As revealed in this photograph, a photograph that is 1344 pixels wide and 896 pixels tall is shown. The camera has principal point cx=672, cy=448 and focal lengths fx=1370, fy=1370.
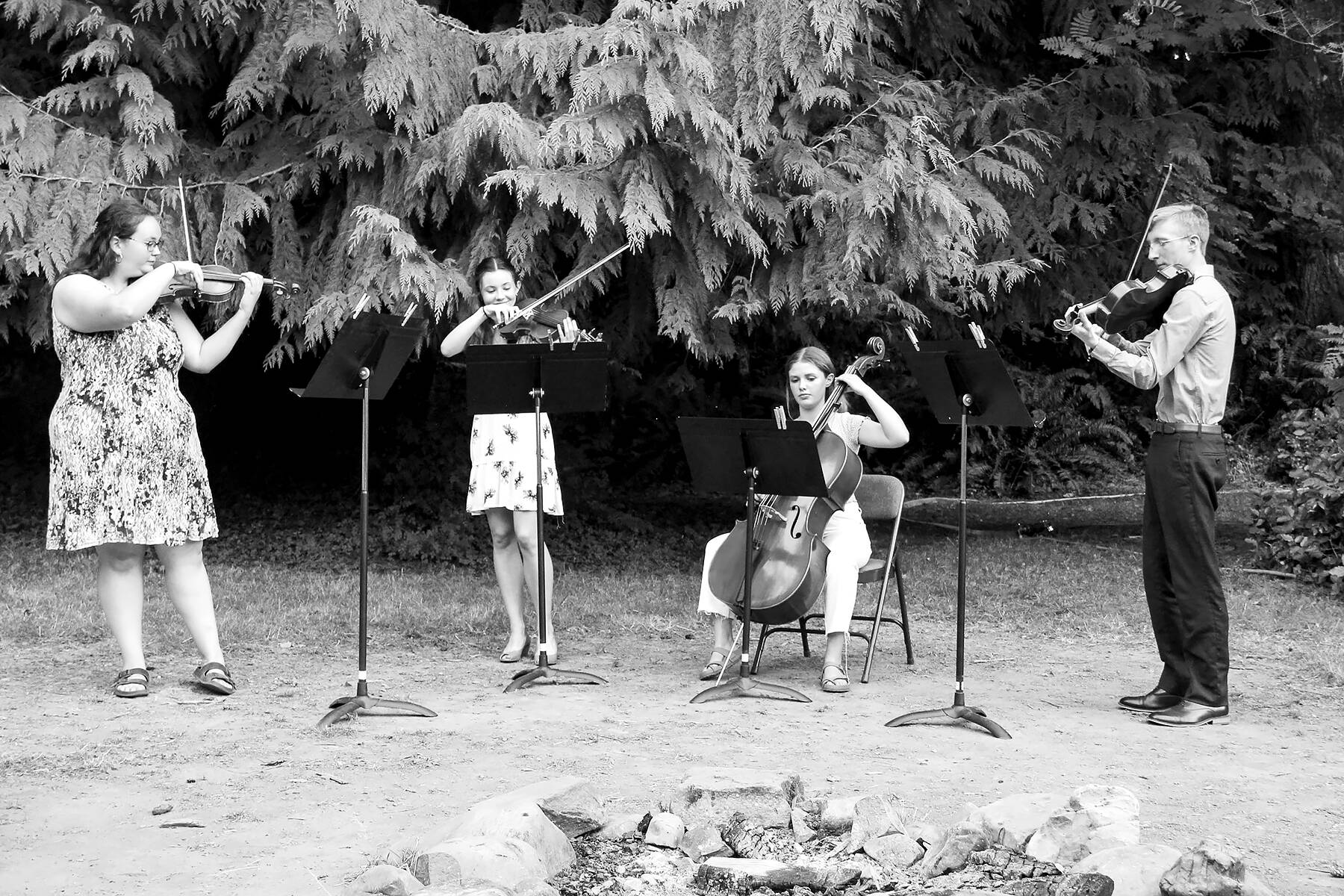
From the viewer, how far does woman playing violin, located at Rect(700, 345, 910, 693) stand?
5.75 metres

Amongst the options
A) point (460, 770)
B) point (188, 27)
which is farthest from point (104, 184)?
point (460, 770)

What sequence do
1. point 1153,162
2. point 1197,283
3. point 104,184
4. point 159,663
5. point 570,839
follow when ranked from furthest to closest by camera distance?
point 1153,162, point 104,184, point 159,663, point 1197,283, point 570,839

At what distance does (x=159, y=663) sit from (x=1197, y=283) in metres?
4.68

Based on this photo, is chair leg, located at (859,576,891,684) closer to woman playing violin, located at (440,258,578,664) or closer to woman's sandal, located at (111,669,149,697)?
woman playing violin, located at (440,258,578,664)

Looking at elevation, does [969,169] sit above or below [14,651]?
above

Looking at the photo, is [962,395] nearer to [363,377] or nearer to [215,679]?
[363,377]

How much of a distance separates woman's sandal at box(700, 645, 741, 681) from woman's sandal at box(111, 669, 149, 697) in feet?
7.52

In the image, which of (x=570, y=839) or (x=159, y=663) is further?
(x=159, y=663)

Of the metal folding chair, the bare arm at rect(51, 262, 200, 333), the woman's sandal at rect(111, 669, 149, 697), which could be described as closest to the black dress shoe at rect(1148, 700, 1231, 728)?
the metal folding chair

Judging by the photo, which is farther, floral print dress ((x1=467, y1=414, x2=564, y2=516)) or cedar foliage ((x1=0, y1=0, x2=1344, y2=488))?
cedar foliage ((x1=0, y1=0, x2=1344, y2=488))

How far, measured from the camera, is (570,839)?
354cm

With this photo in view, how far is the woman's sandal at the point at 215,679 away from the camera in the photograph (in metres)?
5.52

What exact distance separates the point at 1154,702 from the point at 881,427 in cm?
155

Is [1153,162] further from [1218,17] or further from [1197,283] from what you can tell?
[1197,283]
